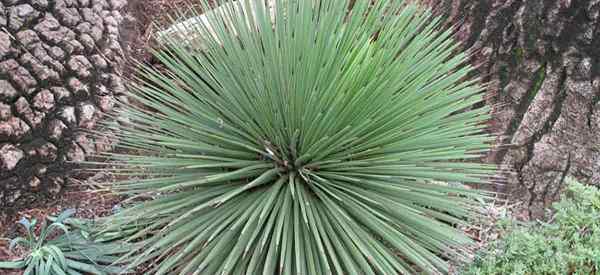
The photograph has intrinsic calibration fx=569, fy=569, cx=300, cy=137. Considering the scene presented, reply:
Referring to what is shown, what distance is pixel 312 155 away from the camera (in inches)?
80.0

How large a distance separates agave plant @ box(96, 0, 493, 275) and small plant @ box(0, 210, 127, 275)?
39cm

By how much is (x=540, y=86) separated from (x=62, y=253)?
2.25 meters

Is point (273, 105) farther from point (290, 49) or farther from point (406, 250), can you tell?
point (406, 250)

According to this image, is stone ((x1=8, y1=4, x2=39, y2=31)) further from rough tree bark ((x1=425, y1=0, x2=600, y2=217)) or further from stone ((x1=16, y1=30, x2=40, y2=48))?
rough tree bark ((x1=425, y1=0, x2=600, y2=217))

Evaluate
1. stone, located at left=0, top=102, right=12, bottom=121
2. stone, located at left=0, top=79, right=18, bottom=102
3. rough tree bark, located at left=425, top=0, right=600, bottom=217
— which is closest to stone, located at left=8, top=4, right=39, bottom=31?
stone, located at left=0, top=79, right=18, bottom=102

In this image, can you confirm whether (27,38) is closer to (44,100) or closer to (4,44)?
(4,44)

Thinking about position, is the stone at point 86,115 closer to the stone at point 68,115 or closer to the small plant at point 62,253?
the stone at point 68,115

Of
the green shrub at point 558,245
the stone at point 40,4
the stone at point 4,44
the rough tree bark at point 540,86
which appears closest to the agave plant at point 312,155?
the green shrub at point 558,245

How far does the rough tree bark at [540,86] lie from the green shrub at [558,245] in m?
0.15

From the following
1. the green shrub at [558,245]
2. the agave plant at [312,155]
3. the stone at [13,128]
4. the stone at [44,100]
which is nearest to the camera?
the agave plant at [312,155]

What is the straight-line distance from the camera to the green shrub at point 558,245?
2283 millimetres

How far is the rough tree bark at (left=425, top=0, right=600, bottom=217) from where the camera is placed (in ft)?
8.24

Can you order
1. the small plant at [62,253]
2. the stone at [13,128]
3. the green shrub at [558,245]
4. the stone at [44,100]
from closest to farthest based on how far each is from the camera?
the green shrub at [558,245] → the small plant at [62,253] → the stone at [13,128] → the stone at [44,100]

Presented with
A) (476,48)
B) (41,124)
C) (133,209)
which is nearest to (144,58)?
(41,124)
